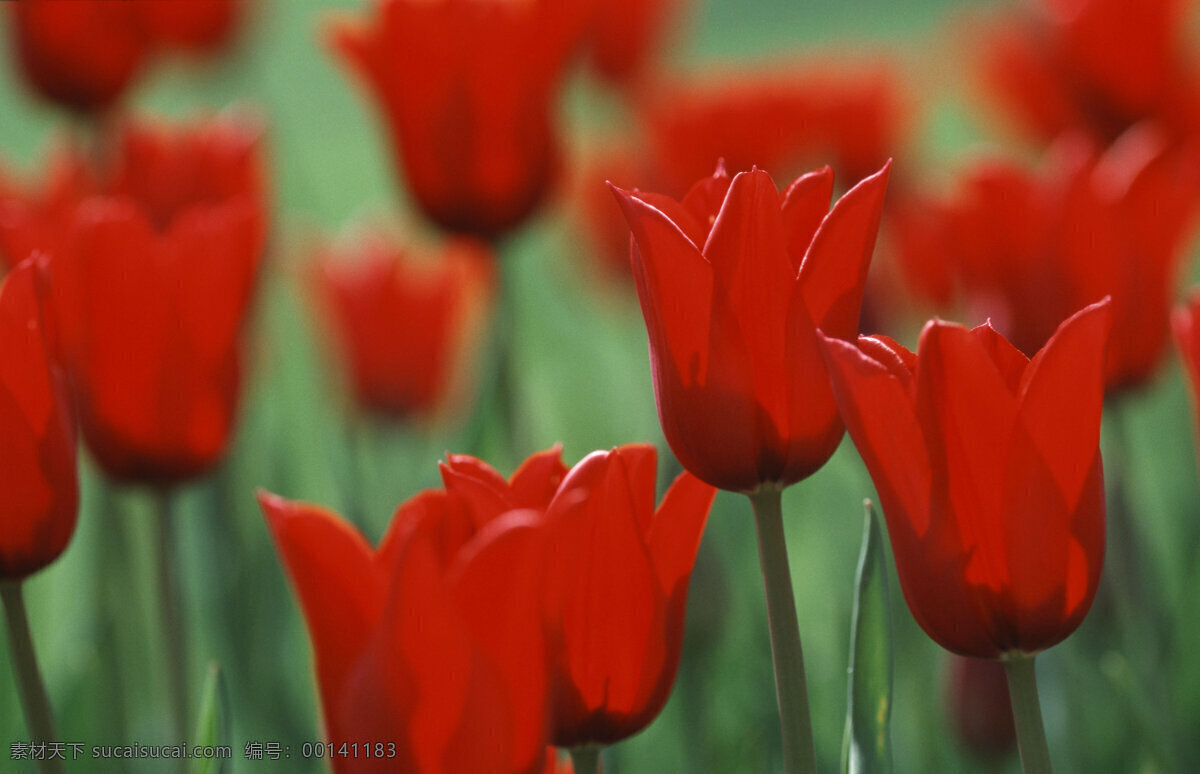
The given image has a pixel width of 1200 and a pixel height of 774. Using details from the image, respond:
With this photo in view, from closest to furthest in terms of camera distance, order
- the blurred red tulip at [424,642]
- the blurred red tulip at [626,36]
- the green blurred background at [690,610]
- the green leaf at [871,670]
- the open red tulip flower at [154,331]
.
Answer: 1. the blurred red tulip at [424,642]
2. the green leaf at [871,670]
3. the open red tulip flower at [154,331]
4. the green blurred background at [690,610]
5. the blurred red tulip at [626,36]

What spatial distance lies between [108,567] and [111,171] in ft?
1.20

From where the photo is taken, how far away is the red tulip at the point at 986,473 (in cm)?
41

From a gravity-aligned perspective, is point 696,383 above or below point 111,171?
below

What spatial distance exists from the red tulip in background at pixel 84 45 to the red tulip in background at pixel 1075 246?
0.79m

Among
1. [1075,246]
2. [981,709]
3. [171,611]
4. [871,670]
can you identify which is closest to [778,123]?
[1075,246]

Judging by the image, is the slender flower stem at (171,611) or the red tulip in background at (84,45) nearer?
the slender flower stem at (171,611)

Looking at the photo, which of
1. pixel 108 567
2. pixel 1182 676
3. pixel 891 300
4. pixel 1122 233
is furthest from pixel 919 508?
pixel 891 300

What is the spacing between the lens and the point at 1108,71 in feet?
4.13

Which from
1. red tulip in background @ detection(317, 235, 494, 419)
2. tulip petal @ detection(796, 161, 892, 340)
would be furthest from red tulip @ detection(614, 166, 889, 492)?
red tulip in background @ detection(317, 235, 494, 419)

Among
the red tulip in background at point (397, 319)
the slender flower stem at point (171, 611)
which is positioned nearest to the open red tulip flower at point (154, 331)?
the slender flower stem at point (171, 611)

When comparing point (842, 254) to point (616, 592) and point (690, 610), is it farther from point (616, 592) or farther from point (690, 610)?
point (690, 610)

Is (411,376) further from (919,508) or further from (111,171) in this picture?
(919,508)

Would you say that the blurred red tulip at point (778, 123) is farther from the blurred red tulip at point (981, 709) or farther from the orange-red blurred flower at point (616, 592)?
the orange-red blurred flower at point (616, 592)

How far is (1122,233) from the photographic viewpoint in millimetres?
857
